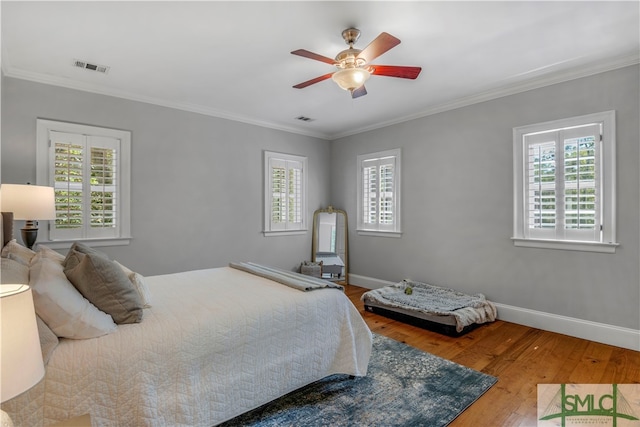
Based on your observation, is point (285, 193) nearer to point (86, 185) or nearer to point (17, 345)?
point (86, 185)

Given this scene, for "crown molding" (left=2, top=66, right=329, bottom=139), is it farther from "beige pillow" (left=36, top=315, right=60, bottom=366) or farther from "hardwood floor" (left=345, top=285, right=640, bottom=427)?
"hardwood floor" (left=345, top=285, right=640, bottom=427)

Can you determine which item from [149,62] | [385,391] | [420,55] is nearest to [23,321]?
[385,391]

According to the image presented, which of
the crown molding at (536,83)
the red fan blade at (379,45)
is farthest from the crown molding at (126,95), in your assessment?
the red fan blade at (379,45)

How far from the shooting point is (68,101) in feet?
10.9

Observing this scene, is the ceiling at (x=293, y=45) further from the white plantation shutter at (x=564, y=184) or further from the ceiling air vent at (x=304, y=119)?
the ceiling air vent at (x=304, y=119)

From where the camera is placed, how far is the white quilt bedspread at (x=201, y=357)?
A: 4.40ft

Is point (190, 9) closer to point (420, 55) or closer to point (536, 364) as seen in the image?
point (420, 55)

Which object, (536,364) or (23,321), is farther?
(536,364)

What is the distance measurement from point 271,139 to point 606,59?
3.93 meters

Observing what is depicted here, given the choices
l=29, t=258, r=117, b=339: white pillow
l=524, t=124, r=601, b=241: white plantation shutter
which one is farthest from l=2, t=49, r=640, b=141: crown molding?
l=29, t=258, r=117, b=339: white pillow

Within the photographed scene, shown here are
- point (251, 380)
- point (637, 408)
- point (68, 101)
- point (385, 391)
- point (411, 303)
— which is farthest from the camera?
point (411, 303)

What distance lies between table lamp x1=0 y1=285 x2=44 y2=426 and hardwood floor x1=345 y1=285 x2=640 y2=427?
2.06 metres

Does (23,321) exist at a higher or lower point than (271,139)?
lower

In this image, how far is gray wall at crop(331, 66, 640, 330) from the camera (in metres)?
2.88
